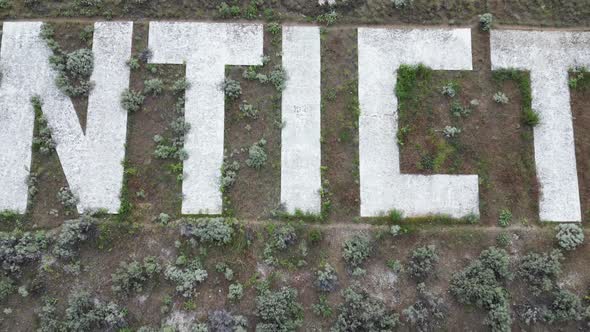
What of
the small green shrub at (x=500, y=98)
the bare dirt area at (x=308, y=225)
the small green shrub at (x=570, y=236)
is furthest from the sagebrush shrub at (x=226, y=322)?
the small green shrub at (x=500, y=98)

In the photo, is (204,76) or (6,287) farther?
(204,76)

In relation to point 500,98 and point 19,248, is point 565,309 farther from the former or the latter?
point 19,248

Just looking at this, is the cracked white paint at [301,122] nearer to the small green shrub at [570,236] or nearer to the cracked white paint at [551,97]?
the cracked white paint at [551,97]

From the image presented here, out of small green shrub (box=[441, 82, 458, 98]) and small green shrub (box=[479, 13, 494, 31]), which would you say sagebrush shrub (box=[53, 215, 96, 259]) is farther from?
small green shrub (box=[479, 13, 494, 31])

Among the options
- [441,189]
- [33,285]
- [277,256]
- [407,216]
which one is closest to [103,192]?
[33,285]

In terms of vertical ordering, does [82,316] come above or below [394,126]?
below

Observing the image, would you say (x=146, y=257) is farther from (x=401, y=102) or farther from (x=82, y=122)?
(x=401, y=102)

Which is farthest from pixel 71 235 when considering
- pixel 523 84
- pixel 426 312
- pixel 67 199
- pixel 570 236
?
pixel 570 236

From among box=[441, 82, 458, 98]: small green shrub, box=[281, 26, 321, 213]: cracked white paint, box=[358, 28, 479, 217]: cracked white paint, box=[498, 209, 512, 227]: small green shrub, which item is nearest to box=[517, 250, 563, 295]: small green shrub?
box=[498, 209, 512, 227]: small green shrub
